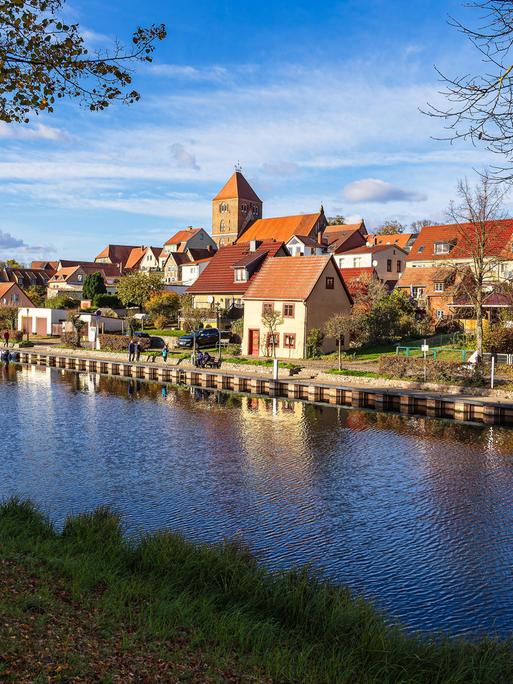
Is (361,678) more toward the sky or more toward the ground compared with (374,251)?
more toward the ground

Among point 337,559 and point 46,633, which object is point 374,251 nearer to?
point 337,559

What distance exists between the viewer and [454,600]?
499 inches

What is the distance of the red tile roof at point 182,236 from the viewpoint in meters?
134

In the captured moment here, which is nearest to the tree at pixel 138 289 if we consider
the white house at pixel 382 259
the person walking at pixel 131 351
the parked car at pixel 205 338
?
the parked car at pixel 205 338

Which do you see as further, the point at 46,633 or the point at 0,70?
the point at 0,70

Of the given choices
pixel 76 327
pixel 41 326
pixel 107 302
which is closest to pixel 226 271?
pixel 76 327

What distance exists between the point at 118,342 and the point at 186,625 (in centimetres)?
5242

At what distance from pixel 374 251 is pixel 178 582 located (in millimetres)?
84481

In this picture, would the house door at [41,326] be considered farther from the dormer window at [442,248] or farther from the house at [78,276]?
the dormer window at [442,248]

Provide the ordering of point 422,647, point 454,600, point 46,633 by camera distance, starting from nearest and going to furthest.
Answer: point 46,633
point 422,647
point 454,600

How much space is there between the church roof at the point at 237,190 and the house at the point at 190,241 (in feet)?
28.9

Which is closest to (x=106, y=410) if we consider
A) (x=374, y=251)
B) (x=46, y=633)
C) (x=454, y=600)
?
(x=454, y=600)

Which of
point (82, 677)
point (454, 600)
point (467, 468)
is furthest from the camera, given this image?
point (467, 468)

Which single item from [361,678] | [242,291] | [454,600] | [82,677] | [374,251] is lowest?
[454,600]
